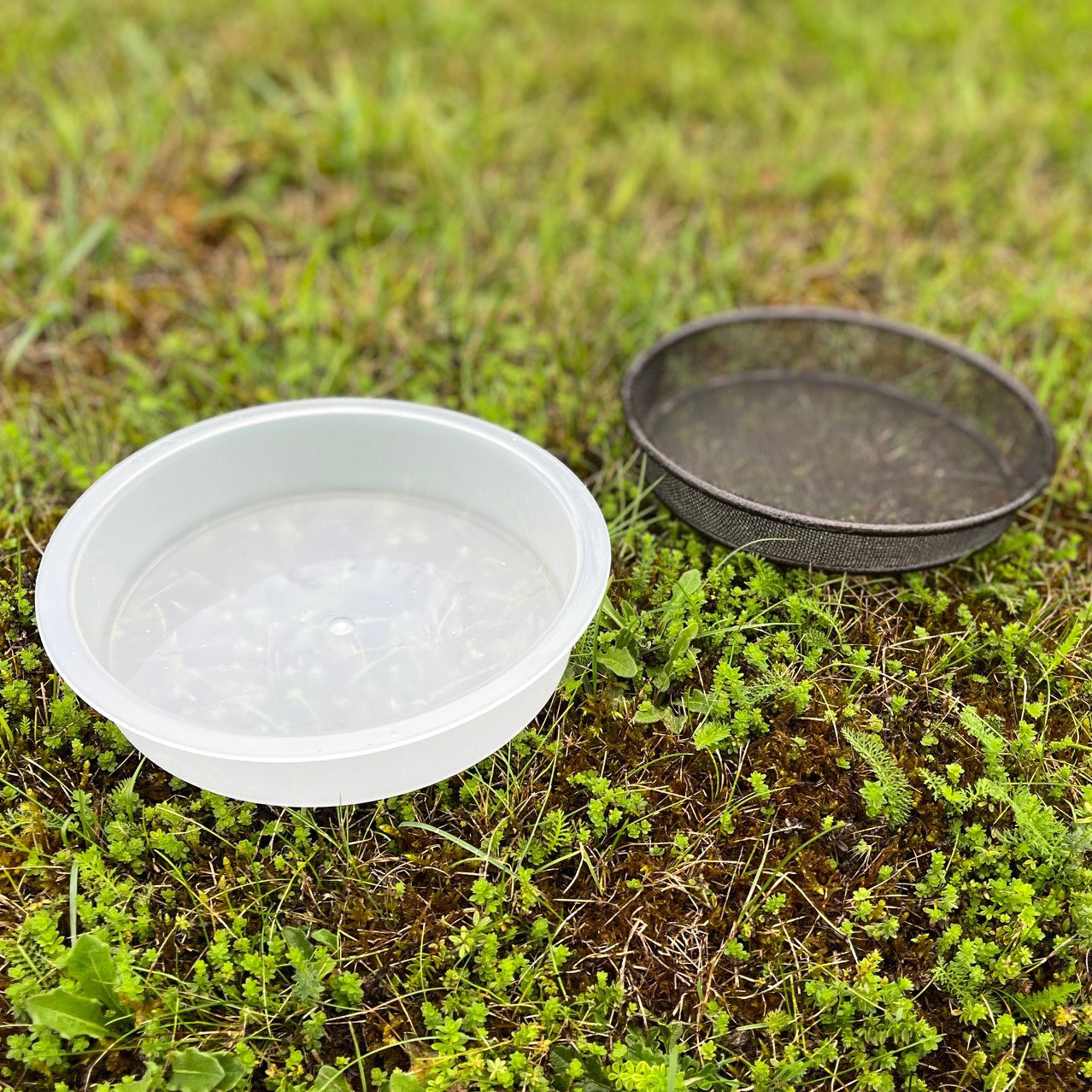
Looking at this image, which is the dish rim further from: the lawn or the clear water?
the lawn

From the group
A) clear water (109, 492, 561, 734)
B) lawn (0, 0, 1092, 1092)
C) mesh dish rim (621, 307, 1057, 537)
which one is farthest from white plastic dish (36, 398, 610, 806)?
mesh dish rim (621, 307, 1057, 537)

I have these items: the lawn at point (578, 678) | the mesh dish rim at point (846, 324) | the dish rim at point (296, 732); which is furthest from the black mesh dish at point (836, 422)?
the dish rim at point (296, 732)

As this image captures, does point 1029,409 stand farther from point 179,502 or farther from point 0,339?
point 0,339

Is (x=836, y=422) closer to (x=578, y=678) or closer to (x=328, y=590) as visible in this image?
(x=578, y=678)

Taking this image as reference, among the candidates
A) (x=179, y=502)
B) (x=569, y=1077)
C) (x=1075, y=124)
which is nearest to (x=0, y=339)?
(x=179, y=502)

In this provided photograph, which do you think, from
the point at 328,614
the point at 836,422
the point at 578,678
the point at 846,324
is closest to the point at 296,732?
the point at 328,614

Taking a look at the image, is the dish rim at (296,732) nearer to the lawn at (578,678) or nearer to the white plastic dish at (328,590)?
the white plastic dish at (328,590)
